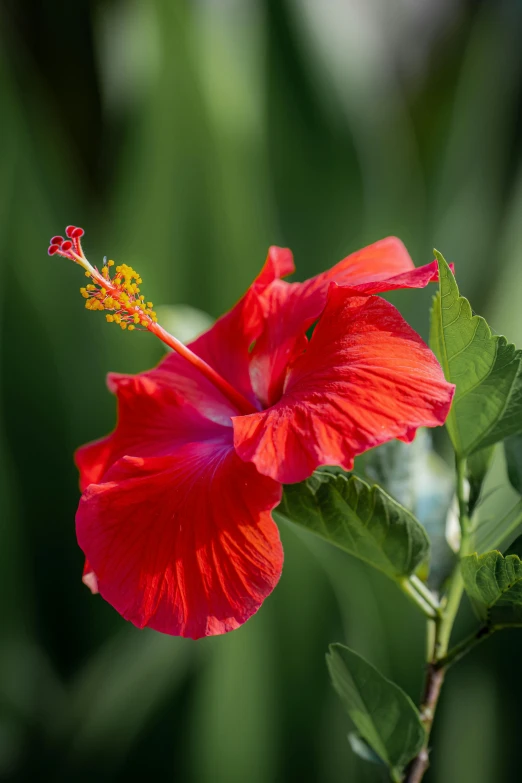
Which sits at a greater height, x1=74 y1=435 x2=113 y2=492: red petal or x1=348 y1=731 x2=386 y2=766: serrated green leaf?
x1=74 y1=435 x2=113 y2=492: red petal

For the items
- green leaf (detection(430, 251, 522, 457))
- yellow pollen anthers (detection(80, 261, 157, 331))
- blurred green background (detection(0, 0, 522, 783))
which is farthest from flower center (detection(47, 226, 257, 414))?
blurred green background (detection(0, 0, 522, 783))

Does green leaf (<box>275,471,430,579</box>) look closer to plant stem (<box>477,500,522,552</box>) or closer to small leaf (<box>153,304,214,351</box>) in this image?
plant stem (<box>477,500,522,552</box>)

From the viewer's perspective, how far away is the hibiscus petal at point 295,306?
488 mm

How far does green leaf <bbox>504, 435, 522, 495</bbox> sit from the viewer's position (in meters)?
0.48

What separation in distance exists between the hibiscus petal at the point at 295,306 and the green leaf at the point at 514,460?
0.13 metres

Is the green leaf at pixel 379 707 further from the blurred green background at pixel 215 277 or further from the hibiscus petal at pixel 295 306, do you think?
the blurred green background at pixel 215 277

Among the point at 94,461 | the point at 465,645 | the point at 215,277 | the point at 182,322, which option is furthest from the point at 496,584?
the point at 215,277

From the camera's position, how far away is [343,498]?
16.2 inches

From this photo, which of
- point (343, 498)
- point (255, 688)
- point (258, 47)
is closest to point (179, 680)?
point (255, 688)

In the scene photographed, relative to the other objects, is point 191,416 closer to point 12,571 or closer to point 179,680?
point 179,680

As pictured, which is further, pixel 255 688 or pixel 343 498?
pixel 255 688

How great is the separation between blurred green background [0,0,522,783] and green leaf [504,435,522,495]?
588 mm

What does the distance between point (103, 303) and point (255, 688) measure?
2.68ft

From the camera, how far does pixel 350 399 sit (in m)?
0.39
